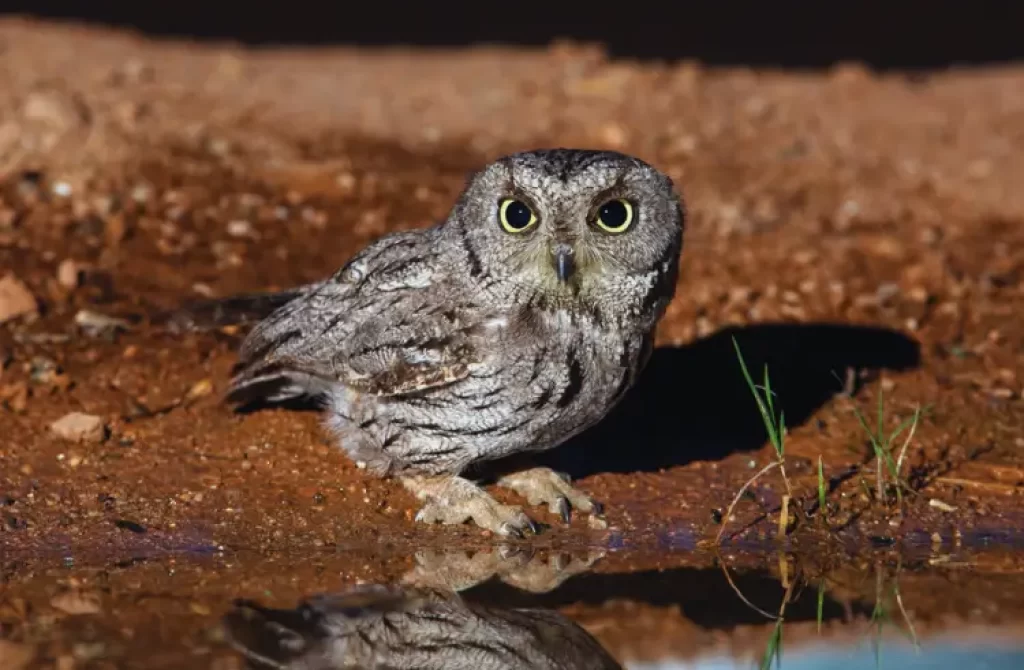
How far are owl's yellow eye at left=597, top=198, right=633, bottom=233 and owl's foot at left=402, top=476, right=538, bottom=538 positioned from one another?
1.00 metres

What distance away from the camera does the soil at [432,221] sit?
5.08 m

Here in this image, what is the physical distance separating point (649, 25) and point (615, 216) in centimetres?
833

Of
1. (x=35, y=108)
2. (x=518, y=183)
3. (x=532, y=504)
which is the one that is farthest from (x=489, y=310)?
(x=35, y=108)

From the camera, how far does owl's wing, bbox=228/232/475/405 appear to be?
523cm

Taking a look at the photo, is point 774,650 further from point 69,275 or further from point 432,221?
point 432,221

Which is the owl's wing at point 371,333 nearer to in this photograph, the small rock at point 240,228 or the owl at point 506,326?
the owl at point 506,326

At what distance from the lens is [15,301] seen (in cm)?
677

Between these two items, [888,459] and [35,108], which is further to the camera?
[35,108]

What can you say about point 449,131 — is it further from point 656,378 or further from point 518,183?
point 518,183

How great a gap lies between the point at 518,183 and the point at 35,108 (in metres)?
4.66

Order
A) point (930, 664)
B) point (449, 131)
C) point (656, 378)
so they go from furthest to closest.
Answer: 1. point (449, 131)
2. point (656, 378)
3. point (930, 664)

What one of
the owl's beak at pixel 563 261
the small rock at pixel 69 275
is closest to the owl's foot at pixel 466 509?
the owl's beak at pixel 563 261

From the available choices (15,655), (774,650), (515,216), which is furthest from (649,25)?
(15,655)

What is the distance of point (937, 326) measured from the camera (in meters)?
7.13
